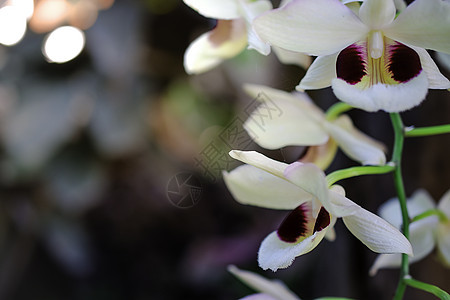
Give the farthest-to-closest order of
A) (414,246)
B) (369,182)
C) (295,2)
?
1. (369,182)
2. (414,246)
3. (295,2)

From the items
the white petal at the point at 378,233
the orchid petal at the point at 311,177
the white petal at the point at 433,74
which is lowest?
the white petal at the point at 378,233

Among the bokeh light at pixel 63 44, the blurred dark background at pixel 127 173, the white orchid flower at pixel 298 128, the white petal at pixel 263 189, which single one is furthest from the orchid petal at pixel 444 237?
the bokeh light at pixel 63 44

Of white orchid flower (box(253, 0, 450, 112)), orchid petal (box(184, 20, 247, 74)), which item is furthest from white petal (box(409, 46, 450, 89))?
orchid petal (box(184, 20, 247, 74))

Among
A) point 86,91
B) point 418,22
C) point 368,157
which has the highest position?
point 418,22

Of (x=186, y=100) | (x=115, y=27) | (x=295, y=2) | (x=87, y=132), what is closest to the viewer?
(x=295, y=2)

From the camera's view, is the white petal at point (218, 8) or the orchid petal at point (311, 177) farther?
the white petal at point (218, 8)

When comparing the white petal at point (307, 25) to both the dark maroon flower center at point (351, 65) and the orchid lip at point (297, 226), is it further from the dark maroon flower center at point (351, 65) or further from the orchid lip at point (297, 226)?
the orchid lip at point (297, 226)

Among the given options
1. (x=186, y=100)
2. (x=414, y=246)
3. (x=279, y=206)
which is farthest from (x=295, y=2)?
(x=186, y=100)

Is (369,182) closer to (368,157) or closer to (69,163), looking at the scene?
(368,157)

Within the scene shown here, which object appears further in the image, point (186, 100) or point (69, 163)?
point (186, 100)
